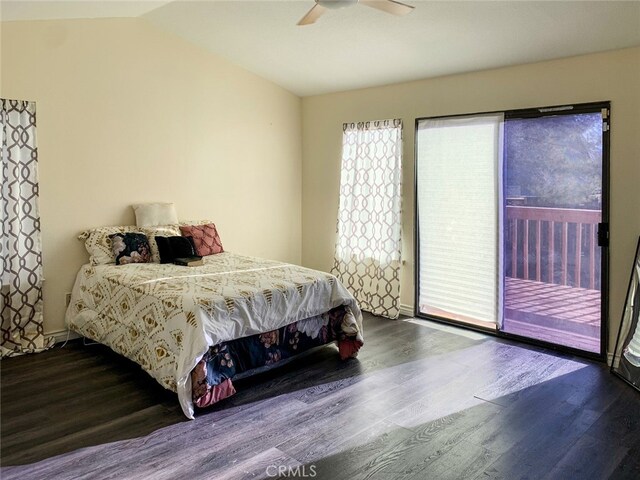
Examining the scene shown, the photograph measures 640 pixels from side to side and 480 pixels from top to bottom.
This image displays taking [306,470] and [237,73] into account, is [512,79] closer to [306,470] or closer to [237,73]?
[237,73]

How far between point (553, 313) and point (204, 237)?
10.3ft

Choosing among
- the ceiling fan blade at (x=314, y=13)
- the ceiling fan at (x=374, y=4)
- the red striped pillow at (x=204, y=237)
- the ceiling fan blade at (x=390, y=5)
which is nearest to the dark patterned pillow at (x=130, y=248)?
the red striped pillow at (x=204, y=237)

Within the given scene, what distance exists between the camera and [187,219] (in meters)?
5.14

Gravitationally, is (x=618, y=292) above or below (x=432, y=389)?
above

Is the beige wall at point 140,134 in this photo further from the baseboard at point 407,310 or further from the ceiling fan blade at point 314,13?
the ceiling fan blade at point 314,13

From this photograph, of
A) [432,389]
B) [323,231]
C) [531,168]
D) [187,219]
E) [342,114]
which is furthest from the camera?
[323,231]

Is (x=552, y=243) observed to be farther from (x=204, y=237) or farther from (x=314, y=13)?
(x=204, y=237)

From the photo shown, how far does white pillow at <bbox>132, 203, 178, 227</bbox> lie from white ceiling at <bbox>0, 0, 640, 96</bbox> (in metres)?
1.64

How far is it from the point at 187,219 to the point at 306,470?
3.26 metres

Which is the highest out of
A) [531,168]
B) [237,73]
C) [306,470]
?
[237,73]

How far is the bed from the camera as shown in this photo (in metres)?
3.11

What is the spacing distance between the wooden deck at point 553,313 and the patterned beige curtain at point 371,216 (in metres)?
1.14

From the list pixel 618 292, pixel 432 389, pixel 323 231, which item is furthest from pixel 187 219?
pixel 618 292

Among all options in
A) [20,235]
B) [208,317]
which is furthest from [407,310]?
[20,235]
